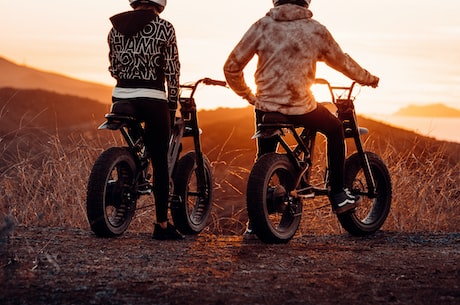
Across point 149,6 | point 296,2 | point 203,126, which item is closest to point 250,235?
point 296,2

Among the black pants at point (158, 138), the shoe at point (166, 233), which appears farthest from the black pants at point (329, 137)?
the shoe at point (166, 233)

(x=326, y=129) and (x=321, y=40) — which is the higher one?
(x=321, y=40)

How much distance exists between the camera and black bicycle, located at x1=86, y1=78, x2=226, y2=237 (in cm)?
712

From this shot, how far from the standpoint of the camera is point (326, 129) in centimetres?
751

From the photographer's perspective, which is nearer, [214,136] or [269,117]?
[269,117]

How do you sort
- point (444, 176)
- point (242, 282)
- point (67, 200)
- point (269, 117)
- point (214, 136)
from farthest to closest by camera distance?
point (214, 136) → point (444, 176) → point (67, 200) → point (269, 117) → point (242, 282)

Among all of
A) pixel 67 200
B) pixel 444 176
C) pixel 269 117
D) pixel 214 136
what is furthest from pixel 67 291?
pixel 214 136

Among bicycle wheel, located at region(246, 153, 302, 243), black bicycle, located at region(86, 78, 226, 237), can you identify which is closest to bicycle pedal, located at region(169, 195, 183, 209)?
black bicycle, located at region(86, 78, 226, 237)

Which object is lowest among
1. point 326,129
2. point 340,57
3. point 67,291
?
point 67,291

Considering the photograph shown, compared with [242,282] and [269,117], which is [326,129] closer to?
[269,117]

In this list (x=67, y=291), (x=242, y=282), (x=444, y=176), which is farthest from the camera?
(x=444, y=176)

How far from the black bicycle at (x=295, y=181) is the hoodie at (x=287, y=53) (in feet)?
0.55

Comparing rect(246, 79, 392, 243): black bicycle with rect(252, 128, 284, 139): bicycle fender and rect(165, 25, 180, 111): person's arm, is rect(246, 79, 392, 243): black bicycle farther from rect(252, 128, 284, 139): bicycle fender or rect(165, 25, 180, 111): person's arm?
rect(165, 25, 180, 111): person's arm

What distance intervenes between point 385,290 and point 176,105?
2782mm
